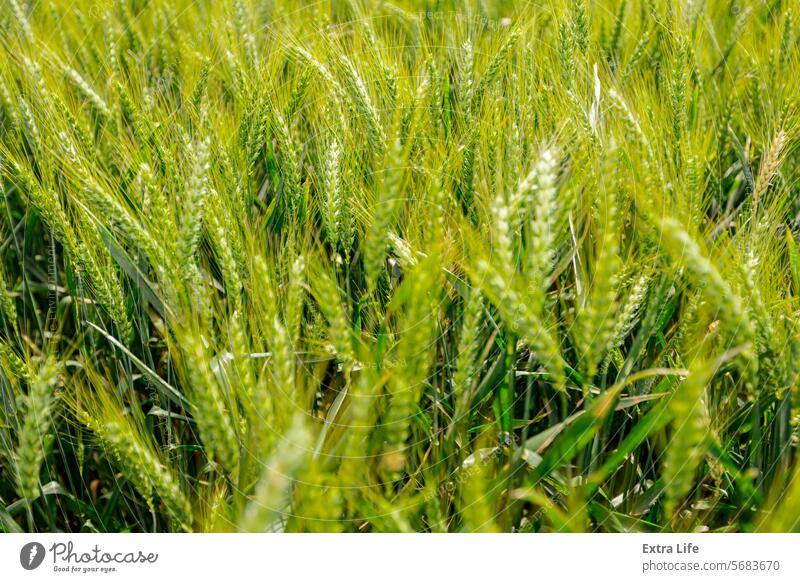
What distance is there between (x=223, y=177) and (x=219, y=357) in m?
0.25

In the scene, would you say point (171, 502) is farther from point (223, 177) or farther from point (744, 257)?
point (744, 257)

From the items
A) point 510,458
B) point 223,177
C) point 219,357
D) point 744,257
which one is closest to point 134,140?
point 223,177
